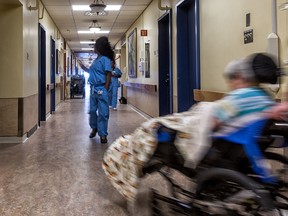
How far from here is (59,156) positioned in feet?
14.5

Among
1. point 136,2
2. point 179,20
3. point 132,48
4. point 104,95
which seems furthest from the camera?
point 132,48

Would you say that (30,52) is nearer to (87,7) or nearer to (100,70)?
(100,70)

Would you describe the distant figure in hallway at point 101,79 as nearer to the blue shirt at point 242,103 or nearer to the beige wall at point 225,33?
the beige wall at point 225,33

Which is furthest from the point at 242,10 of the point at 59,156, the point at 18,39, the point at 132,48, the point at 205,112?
the point at 132,48

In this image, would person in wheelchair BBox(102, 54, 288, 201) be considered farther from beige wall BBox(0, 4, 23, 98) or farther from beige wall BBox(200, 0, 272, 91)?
beige wall BBox(0, 4, 23, 98)

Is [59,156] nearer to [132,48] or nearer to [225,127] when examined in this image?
[225,127]

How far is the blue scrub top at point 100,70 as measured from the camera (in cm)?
501

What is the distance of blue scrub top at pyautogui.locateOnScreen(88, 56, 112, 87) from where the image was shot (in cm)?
501

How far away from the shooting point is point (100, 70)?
16.5ft

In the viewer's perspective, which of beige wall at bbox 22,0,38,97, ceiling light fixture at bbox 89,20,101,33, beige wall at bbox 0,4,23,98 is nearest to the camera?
beige wall at bbox 0,4,23,98

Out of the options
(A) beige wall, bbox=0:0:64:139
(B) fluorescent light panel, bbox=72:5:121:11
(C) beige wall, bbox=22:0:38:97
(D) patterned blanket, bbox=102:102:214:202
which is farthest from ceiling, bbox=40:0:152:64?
(D) patterned blanket, bbox=102:102:214:202

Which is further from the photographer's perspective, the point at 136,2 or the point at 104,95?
the point at 136,2

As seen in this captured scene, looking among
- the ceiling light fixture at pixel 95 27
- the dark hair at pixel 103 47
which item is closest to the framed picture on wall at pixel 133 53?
the ceiling light fixture at pixel 95 27

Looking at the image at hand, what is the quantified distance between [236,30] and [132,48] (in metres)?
7.66
